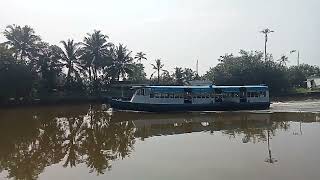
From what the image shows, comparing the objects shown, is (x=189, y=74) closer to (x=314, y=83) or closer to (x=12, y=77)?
(x=314, y=83)

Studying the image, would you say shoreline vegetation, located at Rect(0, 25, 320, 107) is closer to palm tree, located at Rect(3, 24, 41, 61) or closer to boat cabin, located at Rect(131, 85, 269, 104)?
palm tree, located at Rect(3, 24, 41, 61)

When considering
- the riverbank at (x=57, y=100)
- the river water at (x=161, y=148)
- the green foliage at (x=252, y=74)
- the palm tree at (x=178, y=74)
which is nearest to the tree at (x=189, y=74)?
the palm tree at (x=178, y=74)

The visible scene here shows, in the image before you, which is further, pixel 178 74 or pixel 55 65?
pixel 178 74

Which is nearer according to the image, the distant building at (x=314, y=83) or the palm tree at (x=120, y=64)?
the palm tree at (x=120, y=64)

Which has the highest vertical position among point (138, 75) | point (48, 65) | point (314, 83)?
point (48, 65)

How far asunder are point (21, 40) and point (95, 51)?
7.44 m

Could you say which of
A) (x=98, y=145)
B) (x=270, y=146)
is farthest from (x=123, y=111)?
(x=270, y=146)

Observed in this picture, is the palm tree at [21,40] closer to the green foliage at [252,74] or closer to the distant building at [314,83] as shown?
the green foliage at [252,74]

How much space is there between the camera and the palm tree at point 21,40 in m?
36.2

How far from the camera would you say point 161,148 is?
13617 mm

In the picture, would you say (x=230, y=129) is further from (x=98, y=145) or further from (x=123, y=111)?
(x=123, y=111)

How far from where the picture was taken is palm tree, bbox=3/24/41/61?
36.2 m

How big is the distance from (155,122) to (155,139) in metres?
5.65

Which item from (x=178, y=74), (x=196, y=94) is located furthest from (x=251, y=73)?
(x=196, y=94)
